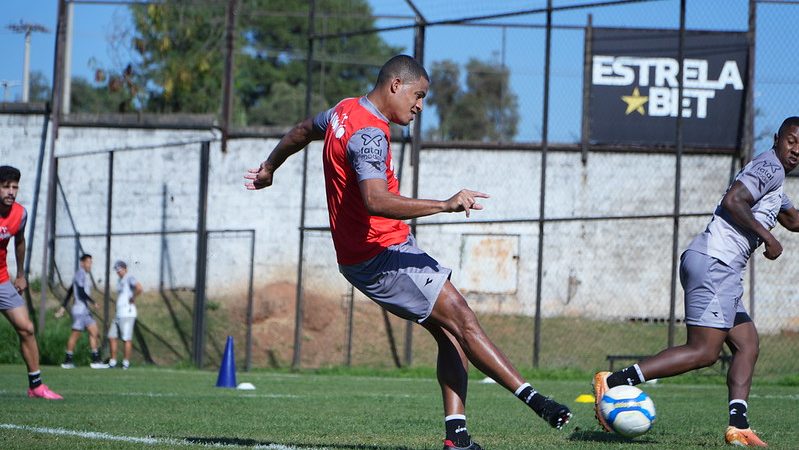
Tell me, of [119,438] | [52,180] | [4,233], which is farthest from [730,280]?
[52,180]

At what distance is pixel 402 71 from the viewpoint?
5969 millimetres

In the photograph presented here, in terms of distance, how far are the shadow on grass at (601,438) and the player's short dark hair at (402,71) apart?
2.65 m

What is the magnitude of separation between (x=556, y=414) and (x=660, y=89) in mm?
17143

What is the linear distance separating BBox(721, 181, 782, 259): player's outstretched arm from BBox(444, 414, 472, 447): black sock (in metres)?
2.39

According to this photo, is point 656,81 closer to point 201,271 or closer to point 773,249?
point 201,271

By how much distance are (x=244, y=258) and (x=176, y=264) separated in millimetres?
1510

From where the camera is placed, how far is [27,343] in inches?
410

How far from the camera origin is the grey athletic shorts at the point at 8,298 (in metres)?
10.3

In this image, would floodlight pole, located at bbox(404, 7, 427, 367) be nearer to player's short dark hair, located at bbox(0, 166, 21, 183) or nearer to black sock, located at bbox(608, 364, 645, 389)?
player's short dark hair, located at bbox(0, 166, 21, 183)

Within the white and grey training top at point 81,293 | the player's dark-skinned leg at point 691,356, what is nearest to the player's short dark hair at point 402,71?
the player's dark-skinned leg at point 691,356

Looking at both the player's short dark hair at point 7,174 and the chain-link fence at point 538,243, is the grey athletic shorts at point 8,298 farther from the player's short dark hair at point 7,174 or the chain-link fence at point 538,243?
the chain-link fence at point 538,243

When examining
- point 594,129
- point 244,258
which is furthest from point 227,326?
point 594,129

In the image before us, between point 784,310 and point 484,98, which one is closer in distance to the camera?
point 784,310

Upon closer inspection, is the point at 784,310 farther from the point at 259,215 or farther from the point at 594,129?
the point at 259,215
